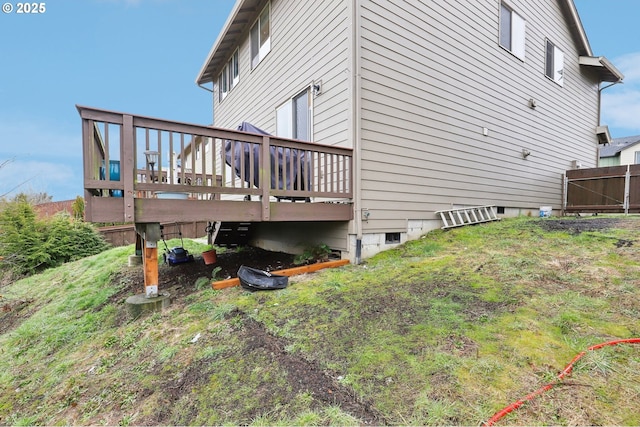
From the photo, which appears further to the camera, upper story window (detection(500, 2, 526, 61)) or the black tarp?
upper story window (detection(500, 2, 526, 61))

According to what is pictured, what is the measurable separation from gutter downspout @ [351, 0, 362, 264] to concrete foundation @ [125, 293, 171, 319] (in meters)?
2.78

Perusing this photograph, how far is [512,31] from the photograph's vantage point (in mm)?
7797

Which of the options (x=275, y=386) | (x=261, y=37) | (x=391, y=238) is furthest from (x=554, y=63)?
(x=275, y=386)

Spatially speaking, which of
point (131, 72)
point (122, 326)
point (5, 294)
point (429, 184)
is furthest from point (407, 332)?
point (131, 72)

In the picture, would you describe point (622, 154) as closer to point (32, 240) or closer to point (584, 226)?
point (584, 226)

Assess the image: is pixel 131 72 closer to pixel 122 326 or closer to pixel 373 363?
pixel 122 326

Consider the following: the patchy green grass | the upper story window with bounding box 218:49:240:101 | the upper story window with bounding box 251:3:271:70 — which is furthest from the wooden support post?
the upper story window with bounding box 218:49:240:101

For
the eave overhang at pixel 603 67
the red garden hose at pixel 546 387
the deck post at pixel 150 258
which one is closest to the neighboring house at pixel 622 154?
the eave overhang at pixel 603 67

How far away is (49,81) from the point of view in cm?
1153

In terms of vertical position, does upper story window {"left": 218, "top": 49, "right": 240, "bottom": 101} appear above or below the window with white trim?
above

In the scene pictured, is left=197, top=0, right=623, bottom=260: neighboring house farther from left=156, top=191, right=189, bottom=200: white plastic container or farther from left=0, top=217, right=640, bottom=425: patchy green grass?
left=156, top=191, right=189, bottom=200: white plastic container

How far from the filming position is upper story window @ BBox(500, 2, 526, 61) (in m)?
7.55

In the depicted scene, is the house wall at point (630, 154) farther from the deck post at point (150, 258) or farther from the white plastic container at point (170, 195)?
A: the deck post at point (150, 258)

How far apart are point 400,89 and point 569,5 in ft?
27.6
